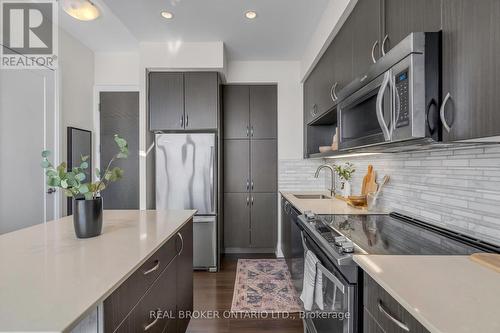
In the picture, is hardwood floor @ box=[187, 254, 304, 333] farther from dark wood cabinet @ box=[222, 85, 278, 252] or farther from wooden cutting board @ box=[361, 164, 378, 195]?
wooden cutting board @ box=[361, 164, 378, 195]

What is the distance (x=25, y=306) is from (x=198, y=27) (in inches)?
108

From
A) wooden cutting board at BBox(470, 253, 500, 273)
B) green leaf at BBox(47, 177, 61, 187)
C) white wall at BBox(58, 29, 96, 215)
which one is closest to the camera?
wooden cutting board at BBox(470, 253, 500, 273)

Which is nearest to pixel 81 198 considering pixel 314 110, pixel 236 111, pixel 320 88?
pixel 320 88

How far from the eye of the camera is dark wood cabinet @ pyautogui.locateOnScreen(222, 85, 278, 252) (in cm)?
372

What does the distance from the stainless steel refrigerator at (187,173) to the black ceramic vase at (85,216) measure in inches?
71.9

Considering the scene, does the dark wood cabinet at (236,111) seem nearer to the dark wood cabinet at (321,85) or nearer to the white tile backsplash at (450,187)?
the dark wood cabinet at (321,85)

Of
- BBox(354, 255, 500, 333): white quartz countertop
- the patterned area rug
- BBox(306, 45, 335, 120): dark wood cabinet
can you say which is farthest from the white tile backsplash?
the patterned area rug

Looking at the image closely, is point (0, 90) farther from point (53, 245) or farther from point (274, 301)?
point (274, 301)

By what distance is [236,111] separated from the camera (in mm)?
3734

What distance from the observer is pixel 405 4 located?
1.19 metres

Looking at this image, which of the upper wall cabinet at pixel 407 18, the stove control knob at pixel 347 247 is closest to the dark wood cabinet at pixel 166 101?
the upper wall cabinet at pixel 407 18

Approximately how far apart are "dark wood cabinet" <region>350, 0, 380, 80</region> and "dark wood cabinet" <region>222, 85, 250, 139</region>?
2.01 m

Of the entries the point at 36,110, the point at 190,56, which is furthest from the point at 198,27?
the point at 36,110

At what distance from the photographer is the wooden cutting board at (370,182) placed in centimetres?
216
